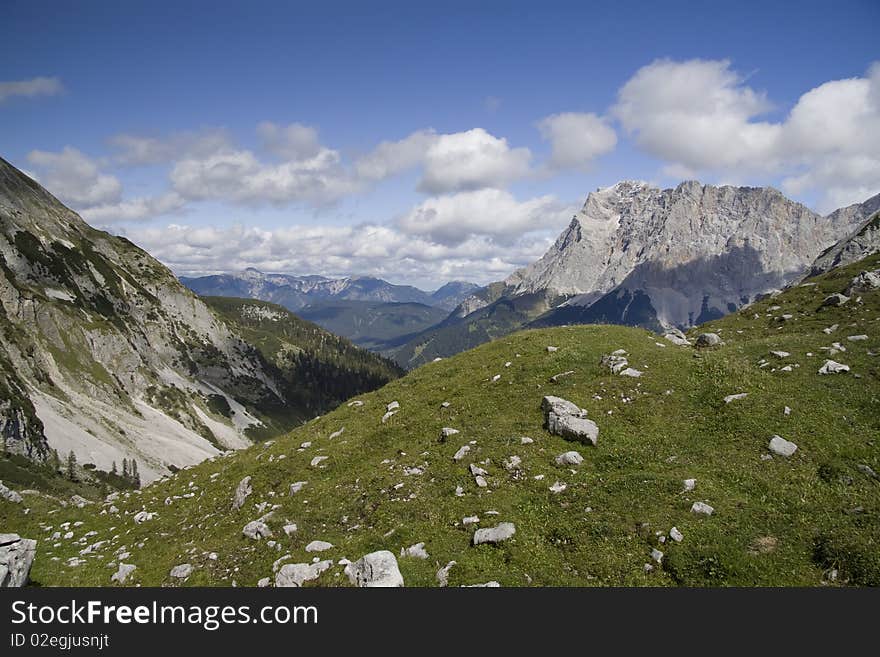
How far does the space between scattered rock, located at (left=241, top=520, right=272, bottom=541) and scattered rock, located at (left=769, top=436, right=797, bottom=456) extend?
2047 cm

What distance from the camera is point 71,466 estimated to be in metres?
122

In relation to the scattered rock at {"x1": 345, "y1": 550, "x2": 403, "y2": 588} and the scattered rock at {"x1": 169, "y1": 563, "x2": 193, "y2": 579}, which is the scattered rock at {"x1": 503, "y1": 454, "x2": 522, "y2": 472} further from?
the scattered rock at {"x1": 169, "y1": 563, "x2": 193, "y2": 579}

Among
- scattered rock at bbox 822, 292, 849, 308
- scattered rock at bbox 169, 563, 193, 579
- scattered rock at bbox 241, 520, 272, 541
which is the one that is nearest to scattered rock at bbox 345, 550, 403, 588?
scattered rock at bbox 241, 520, 272, 541

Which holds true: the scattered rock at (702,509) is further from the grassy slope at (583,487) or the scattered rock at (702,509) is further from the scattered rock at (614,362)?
the scattered rock at (614,362)

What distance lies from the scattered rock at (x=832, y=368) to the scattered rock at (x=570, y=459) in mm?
14839

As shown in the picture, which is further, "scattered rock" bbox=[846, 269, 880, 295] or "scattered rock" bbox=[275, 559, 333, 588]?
"scattered rock" bbox=[846, 269, 880, 295]

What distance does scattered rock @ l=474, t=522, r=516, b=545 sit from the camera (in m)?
15.3

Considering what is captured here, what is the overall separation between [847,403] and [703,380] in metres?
5.66

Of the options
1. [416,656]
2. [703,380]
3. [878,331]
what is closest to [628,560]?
[416,656]

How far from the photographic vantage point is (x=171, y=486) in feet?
97.8

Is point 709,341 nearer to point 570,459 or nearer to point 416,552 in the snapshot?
point 570,459

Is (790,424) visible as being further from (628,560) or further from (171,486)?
(171,486)

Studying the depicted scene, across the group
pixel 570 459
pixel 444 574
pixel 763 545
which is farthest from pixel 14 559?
pixel 763 545

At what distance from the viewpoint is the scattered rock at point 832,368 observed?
23.1 metres
